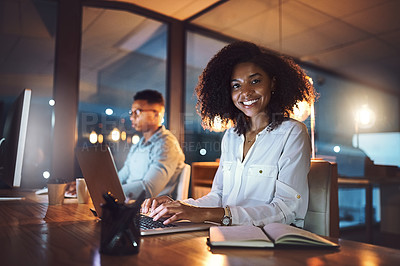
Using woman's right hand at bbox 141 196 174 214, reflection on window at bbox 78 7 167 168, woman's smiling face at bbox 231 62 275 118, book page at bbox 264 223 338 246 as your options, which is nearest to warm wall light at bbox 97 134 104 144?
reflection on window at bbox 78 7 167 168

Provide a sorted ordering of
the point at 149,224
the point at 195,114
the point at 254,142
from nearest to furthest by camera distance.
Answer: the point at 149,224, the point at 254,142, the point at 195,114

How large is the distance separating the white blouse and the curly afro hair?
11cm

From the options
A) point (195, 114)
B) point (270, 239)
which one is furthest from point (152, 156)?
point (270, 239)

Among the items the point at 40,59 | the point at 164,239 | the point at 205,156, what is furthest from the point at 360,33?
the point at 40,59

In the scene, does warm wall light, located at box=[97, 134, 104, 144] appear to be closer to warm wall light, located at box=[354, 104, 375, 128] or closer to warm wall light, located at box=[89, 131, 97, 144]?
warm wall light, located at box=[89, 131, 97, 144]

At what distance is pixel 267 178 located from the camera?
5.07ft

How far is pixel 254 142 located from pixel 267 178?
0.23m

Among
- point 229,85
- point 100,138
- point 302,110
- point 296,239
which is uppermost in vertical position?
point 229,85

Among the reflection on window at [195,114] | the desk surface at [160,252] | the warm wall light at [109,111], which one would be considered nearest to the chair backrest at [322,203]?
the desk surface at [160,252]

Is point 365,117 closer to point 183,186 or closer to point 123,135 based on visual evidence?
point 183,186

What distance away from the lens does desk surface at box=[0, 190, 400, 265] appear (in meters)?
0.71

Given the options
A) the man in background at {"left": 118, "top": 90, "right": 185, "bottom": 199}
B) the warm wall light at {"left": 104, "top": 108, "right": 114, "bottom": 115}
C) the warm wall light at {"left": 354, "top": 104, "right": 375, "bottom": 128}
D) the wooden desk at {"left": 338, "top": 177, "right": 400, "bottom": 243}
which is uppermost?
the warm wall light at {"left": 104, "top": 108, "right": 114, "bottom": 115}

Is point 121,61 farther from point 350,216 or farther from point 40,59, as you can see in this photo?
point 350,216

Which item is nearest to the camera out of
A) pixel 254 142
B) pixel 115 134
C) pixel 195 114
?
pixel 254 142
